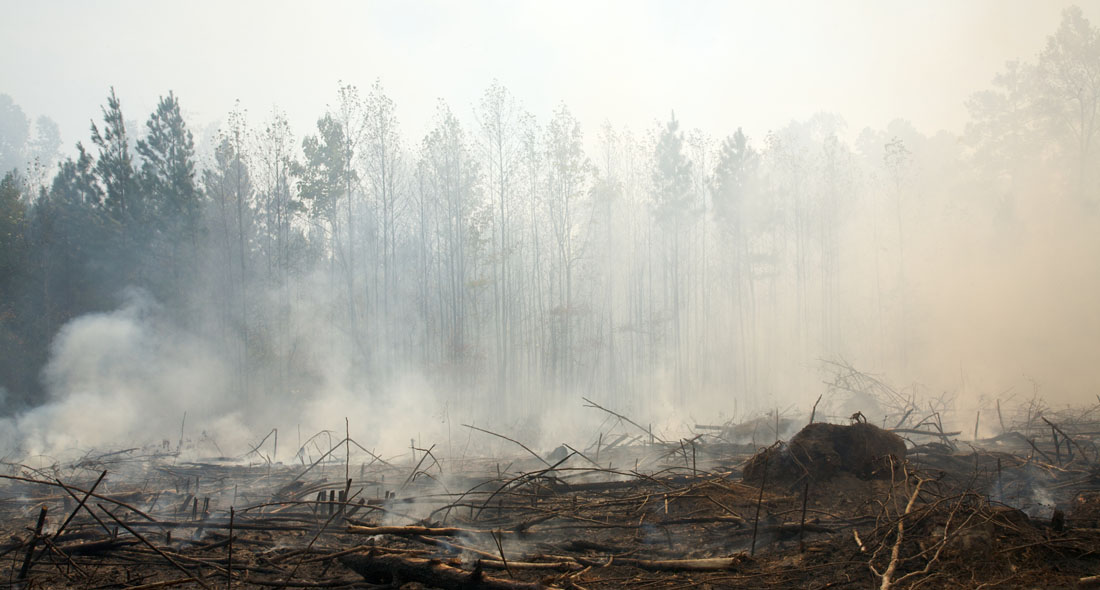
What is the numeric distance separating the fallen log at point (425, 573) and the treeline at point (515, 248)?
19.7m

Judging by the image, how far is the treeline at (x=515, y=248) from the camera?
973 inches

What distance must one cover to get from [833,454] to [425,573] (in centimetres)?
549

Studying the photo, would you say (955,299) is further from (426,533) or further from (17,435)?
(17,435)

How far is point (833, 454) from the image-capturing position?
752cm

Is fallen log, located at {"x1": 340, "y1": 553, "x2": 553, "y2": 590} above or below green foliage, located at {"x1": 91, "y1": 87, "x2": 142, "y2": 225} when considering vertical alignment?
below

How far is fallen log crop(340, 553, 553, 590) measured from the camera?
4300 mm

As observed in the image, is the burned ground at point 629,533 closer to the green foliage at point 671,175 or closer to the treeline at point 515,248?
the treeline at point 515,248

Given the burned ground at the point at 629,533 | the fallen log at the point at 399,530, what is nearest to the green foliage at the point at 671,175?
the burned ground at the point at 629,533

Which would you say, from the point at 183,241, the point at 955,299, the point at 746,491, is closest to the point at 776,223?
the point at 955,299

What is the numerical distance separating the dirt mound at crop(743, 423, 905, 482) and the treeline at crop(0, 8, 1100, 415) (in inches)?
710

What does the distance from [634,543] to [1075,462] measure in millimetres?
7436

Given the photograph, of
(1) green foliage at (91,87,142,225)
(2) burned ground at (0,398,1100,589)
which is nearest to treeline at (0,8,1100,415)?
(1) green foliage at (91,87,142,225)

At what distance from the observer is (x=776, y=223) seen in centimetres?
3145

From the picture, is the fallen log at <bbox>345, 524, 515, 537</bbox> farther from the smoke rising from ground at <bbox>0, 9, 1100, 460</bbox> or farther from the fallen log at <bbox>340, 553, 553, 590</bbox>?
the smoke rising from ground at <bbox>0, 9, 1100, 460</bbox>
